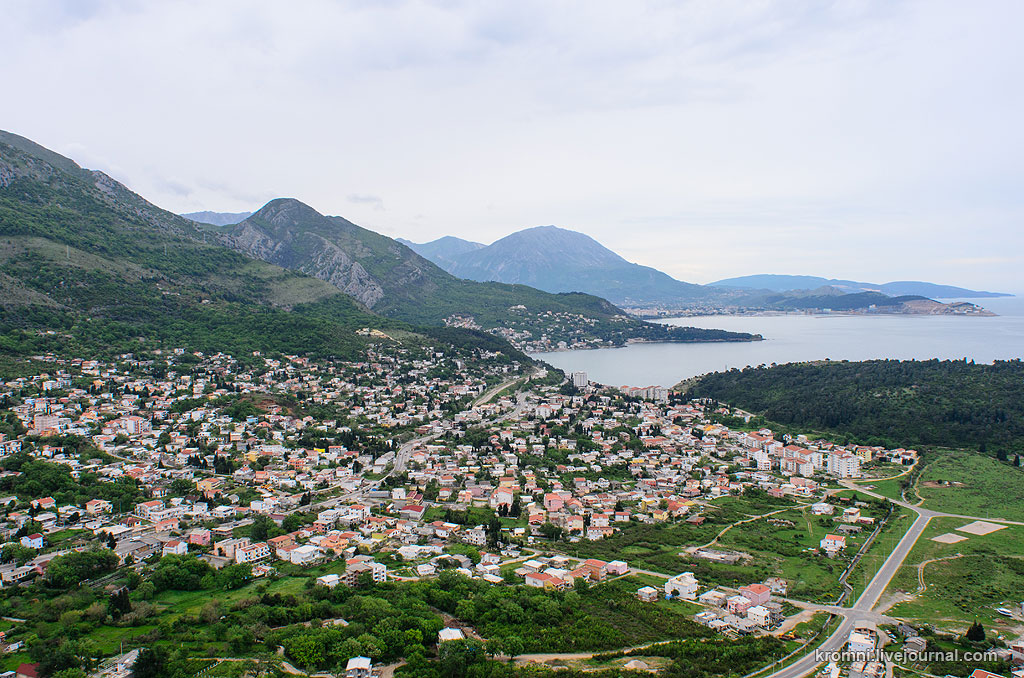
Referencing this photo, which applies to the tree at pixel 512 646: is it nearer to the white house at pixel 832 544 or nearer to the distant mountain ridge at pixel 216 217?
the white house at pixel 832 544

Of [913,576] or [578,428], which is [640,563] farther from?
[578,428]

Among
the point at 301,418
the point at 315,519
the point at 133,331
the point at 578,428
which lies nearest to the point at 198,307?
the point at 133,331

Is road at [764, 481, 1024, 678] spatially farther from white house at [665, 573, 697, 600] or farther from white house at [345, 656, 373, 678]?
white house at [345, 656, 373, 678]

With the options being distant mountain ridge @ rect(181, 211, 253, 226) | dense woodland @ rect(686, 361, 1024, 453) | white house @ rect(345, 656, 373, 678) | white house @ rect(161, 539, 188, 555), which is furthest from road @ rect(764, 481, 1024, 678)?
distant mountain ridge @ rect(181, 211, 253, 226)

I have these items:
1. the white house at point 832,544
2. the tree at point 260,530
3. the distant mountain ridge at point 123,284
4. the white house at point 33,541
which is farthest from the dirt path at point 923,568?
the distant mountain ridge at point 123,284

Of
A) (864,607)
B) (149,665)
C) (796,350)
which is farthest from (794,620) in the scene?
(796,350)

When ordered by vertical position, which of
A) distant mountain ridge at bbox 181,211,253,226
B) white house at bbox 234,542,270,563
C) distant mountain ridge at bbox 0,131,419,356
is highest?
distant mountain ridge at bbox 181,211,253,226
